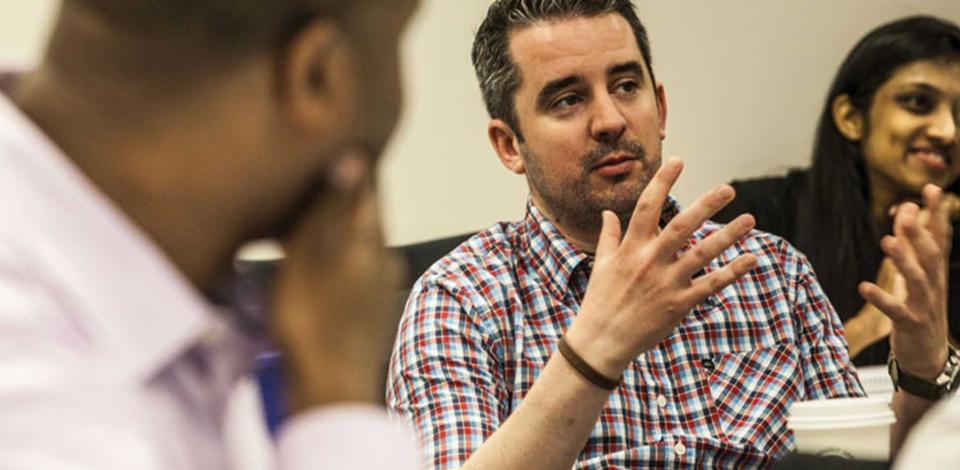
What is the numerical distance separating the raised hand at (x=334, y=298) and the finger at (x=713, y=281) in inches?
30.0

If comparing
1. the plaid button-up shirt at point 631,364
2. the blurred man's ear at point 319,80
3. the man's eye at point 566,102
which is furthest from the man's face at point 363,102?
the man's eye at point 566,102

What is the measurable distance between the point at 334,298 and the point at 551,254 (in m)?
1.10

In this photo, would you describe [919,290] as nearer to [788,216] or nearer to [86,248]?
[86,248]

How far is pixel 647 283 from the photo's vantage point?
1.33 m

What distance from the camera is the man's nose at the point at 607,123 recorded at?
1.69 m

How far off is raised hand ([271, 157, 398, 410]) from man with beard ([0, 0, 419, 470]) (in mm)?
13

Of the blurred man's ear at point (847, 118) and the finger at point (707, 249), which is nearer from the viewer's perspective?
the finger at point (707, 249)

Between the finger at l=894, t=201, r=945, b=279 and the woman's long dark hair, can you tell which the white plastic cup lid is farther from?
the woman's long dark hair

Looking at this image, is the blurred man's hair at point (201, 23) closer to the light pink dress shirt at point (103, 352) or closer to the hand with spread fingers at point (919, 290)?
the light pink dress shirt at point (103, 352)

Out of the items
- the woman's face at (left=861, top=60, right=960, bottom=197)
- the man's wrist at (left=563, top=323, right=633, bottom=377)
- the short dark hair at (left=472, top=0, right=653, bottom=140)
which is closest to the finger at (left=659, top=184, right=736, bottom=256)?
the man's wrist at (left=563, top=323, right=633, bottom=377)

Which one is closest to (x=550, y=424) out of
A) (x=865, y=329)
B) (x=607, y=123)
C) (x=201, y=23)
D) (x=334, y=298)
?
(x=607, y=123)

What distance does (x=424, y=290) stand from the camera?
5.35 feet

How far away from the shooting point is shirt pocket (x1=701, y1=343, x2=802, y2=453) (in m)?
1.58

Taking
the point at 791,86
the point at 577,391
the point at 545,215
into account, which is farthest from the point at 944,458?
the point at 791,86
